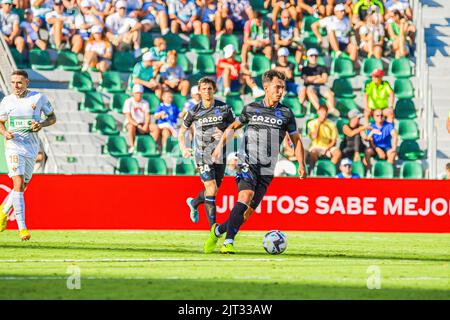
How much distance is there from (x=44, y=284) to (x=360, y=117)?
47.3 ft

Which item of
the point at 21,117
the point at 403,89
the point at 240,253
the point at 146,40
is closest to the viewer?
the point at 240,253

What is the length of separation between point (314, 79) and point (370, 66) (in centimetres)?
168

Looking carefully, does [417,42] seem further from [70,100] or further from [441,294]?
[441,294]

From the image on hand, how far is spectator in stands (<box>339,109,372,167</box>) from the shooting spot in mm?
22250

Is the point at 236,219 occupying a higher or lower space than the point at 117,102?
lower

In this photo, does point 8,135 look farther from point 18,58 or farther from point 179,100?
point 18,58

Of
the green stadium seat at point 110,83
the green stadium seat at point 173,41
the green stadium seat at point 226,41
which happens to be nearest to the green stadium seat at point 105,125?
the green stadium seat at point 110,83

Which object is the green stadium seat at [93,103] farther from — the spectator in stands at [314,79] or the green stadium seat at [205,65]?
the spectator in stands at [314,79]

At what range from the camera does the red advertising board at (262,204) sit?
18.7 metres

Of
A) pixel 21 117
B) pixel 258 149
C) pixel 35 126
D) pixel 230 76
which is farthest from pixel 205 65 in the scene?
pixel 258 149

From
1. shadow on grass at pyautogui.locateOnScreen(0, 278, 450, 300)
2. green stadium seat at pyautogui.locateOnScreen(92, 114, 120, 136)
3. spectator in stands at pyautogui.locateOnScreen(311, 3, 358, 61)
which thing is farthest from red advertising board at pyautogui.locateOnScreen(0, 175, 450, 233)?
shadow on grass at pyautogui.locateOnScreen(0, 278, 450, 300)

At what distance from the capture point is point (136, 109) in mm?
22125

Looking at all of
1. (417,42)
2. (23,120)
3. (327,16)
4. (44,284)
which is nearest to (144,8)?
(327,16)

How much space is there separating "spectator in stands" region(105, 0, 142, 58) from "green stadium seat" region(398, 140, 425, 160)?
6063 millimetres
